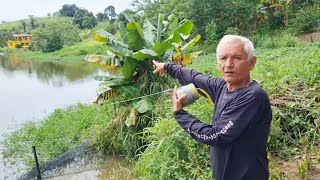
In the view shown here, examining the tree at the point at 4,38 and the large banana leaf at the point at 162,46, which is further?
the tree at the point at 4,38

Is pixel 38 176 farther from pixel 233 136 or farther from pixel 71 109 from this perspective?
pixel 71 109

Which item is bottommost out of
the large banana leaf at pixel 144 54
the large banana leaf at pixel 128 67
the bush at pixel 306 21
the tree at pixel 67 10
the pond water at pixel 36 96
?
the pond water at pixel 36 96

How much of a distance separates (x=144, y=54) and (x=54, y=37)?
126ft

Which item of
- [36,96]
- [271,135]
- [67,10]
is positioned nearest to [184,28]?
[271,135]

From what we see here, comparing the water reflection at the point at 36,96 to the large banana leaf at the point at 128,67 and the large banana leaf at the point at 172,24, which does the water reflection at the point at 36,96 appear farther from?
the large banana leaf at the point at 172,24

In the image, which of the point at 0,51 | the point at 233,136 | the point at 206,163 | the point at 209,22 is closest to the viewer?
the point at 233,136

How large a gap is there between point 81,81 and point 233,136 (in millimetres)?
17315

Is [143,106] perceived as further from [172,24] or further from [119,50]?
[172,24]

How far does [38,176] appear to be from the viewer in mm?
4414

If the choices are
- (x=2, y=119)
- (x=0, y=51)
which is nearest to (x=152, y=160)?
(x=2, y=119)

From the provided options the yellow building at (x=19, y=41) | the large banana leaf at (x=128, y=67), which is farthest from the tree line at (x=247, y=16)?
the yellow building at (x=19, y=41)

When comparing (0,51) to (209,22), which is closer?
(209,22)

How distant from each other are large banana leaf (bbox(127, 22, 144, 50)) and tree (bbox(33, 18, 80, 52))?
37.0 meters

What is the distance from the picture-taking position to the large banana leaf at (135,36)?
4725mm
